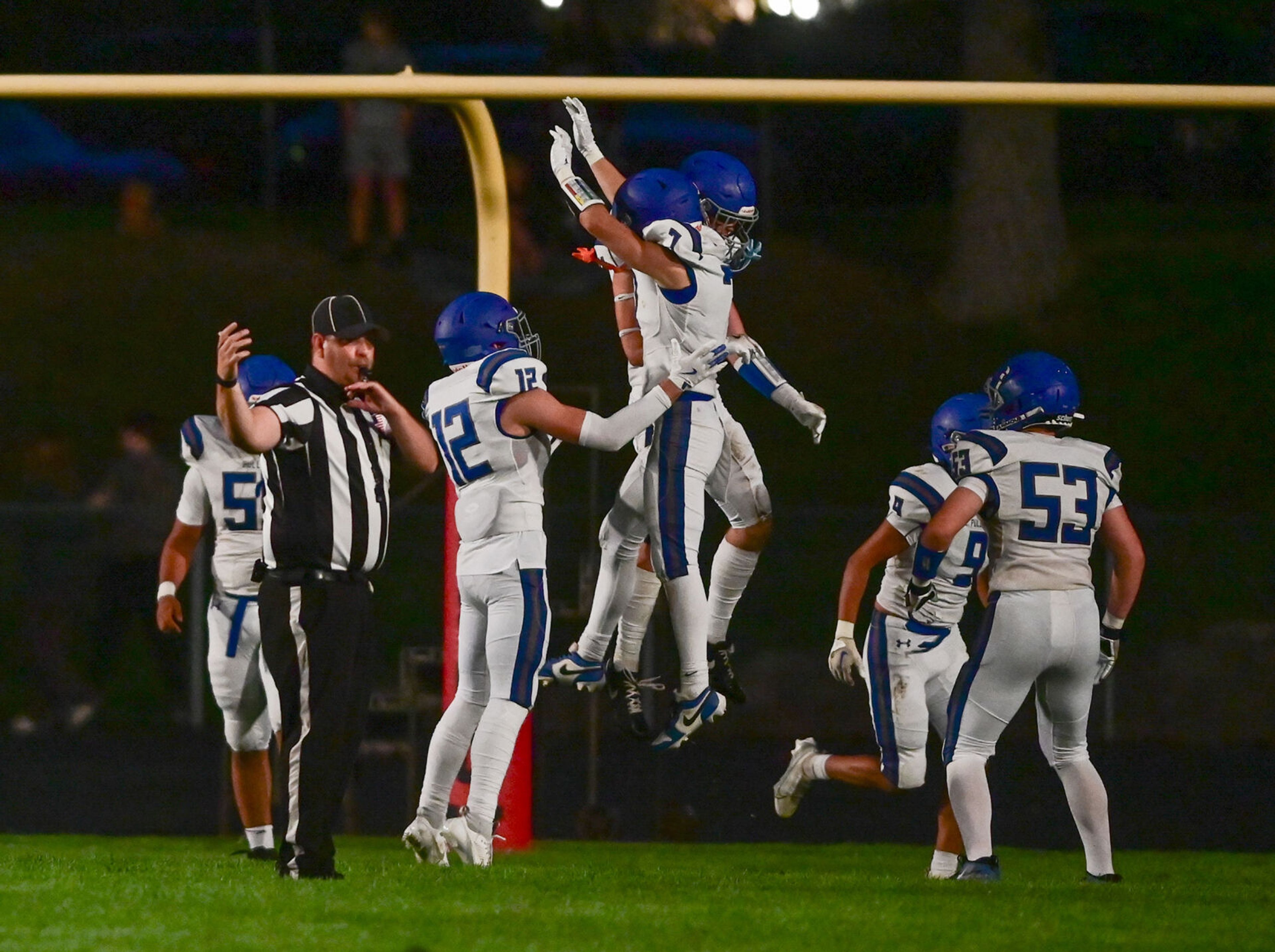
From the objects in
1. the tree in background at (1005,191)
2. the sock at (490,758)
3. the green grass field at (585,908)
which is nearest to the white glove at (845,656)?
the green grass field at (585,908)

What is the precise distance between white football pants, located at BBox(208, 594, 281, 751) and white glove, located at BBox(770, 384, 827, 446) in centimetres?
228

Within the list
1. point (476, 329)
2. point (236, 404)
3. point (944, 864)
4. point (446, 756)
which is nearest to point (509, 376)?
point (476, 329)

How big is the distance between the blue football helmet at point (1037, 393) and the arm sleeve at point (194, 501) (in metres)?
3.24

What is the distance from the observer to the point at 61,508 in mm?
14320

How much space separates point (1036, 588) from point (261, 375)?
10.8 ft

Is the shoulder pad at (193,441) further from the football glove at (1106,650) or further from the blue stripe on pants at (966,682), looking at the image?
the football glove at (1106,650)

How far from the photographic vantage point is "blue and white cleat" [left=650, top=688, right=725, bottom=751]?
7258 mm

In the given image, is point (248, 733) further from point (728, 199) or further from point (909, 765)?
point (728, 199)

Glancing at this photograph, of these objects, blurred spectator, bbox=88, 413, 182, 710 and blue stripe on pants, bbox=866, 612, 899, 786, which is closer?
blue stripe on pants, bbox=866, 612, 899, 786

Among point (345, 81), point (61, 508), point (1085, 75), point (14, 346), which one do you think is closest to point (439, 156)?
point (14, 346)

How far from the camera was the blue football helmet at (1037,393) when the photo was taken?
6996mm

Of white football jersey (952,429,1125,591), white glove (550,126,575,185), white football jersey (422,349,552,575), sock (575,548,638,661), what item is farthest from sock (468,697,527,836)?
white glove (550,126,575,185)

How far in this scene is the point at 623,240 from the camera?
23.1ft

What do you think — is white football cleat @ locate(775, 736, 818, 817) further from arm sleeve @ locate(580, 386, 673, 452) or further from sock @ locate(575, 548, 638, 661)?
arm sleeve @ locate(580, 386, 673, 452)
